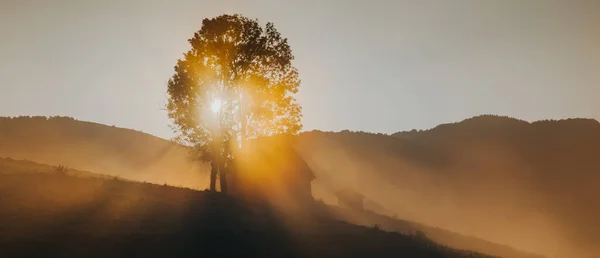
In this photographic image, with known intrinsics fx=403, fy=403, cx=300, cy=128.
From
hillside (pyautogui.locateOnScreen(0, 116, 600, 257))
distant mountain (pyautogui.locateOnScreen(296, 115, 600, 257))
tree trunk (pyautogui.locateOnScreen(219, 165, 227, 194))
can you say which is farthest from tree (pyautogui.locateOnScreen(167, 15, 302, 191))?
distant mountain (pyautogui.locateOnScreen(296, 115, 600, 257))

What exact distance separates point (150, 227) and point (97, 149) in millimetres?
92334

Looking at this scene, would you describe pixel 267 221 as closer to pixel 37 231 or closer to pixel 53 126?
pixel 37 231

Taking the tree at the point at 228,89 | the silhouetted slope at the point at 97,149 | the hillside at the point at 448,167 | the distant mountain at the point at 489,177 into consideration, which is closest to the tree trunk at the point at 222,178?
the tree at the point at 228,89

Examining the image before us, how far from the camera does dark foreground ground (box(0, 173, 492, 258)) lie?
15586mm

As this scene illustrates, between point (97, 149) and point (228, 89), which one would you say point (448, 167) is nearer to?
point (97, 149)

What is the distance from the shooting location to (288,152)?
180 feet

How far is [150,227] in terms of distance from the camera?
19141 mm

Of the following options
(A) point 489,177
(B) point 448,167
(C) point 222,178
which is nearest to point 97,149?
(C) point 222,178

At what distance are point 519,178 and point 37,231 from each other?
157987 mm

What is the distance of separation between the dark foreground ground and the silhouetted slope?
55.3m

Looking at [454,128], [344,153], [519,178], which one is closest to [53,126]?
[344,153]

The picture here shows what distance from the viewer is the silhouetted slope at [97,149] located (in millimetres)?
86750

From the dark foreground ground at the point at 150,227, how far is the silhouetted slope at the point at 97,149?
55.3m

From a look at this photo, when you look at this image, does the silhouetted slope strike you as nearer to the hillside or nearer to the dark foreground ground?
the hillside
